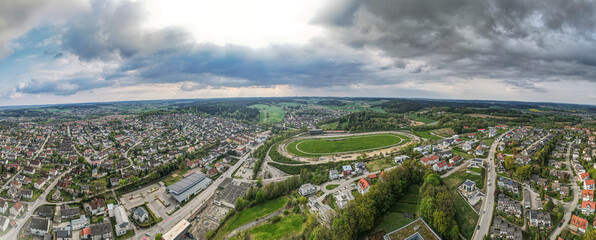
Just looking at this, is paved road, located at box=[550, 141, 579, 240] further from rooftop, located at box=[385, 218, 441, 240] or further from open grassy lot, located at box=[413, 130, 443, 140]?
open grassy lot, located at box=[413, 130, 443, 140]

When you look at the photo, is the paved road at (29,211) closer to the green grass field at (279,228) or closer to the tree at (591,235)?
the green grass field at (279,228)

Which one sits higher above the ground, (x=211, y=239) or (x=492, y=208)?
(x=492, y=208)

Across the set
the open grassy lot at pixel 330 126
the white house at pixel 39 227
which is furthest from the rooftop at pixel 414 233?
the open grassy lot at pixel 330 126

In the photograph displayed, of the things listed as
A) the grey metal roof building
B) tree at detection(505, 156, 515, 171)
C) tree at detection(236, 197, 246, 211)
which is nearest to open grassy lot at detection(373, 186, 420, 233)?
tree at detection(505, 156, 515, 171)

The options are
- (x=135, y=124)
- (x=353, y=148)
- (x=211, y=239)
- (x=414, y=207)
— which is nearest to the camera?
(x=211, y=239)

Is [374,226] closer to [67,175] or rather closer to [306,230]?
[306,230]

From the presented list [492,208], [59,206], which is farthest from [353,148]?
[59,206]
